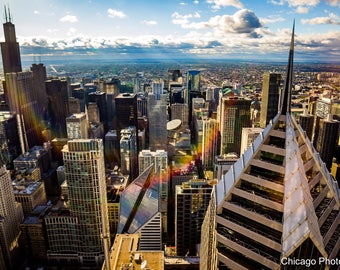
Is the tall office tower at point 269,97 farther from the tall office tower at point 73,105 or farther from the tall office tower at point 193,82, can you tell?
the tall office tower at point 73,105

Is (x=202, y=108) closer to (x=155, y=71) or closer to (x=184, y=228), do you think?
(x=155, y=71)

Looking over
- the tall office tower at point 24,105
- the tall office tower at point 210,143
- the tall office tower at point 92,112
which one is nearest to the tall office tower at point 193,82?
the tall office tower at point 92,112

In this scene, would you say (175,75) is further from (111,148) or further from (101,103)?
(111,148)

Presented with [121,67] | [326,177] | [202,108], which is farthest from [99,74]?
[326,177]

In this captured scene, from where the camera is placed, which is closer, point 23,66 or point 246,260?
point 246,260

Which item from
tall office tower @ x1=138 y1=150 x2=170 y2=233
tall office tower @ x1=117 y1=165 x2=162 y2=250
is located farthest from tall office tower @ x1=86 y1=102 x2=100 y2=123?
tall office tower @ x1=117 y1=165 x2=162 y2=250

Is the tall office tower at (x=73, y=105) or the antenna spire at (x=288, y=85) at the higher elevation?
the antenna spire at (x=288, y=85)
